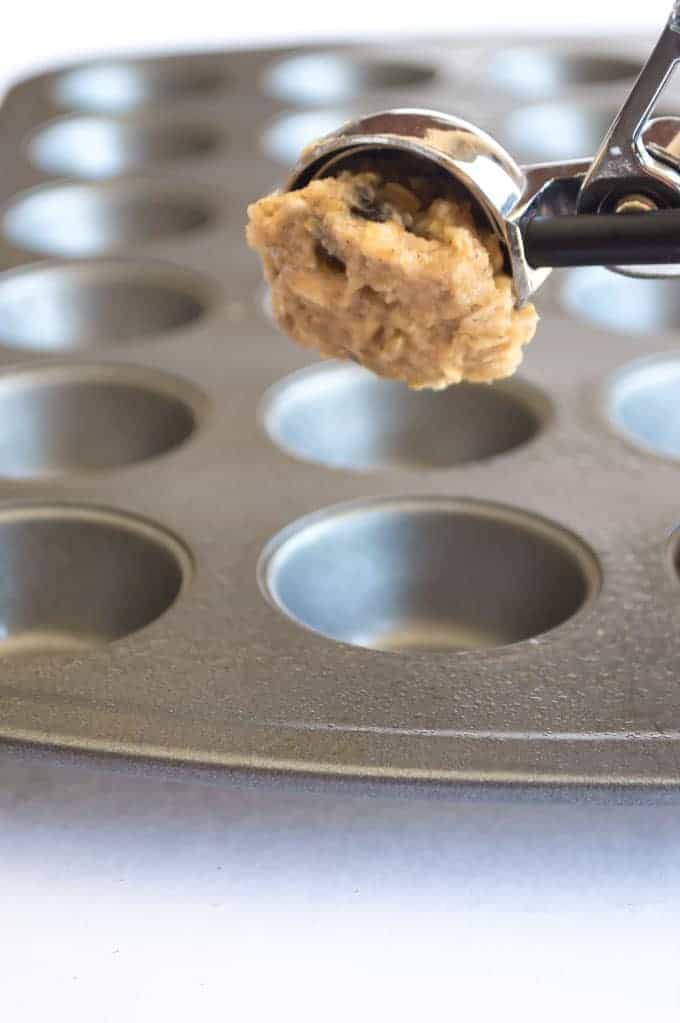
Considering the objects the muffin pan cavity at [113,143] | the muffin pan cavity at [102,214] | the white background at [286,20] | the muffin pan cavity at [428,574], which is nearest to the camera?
the muffin pan cavity at [428,574]

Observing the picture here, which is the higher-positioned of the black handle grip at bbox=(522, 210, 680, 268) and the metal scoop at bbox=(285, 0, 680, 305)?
the metal scoop at bbox=(285, 0, 680, 305)

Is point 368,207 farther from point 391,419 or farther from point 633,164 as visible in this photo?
point 391,419

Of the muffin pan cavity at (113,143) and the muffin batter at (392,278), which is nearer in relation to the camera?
the muffin batter at (392,278)

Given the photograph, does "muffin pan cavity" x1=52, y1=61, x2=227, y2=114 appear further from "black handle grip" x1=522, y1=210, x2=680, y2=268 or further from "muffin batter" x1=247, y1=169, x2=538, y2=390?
"black handle grip" x1=522, y1=210, x2=680, y2=268

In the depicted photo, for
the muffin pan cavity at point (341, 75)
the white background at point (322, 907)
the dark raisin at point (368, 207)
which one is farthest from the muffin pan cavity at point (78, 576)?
the muffin pan cavity at point (341, 75)

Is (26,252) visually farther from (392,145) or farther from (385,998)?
(385,998)

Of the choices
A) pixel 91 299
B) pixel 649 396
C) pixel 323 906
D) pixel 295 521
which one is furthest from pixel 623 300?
pixel 323 906

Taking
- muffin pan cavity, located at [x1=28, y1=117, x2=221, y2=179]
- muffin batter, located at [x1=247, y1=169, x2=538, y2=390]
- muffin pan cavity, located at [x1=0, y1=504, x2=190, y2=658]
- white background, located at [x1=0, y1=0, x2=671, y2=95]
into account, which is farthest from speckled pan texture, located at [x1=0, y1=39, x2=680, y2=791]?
white background, located at [x1=0, y1=0, x2=671, y2=95]

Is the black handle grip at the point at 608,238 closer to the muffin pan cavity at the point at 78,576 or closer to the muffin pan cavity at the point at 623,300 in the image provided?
the muffin pan cavity at the point at 78,576
